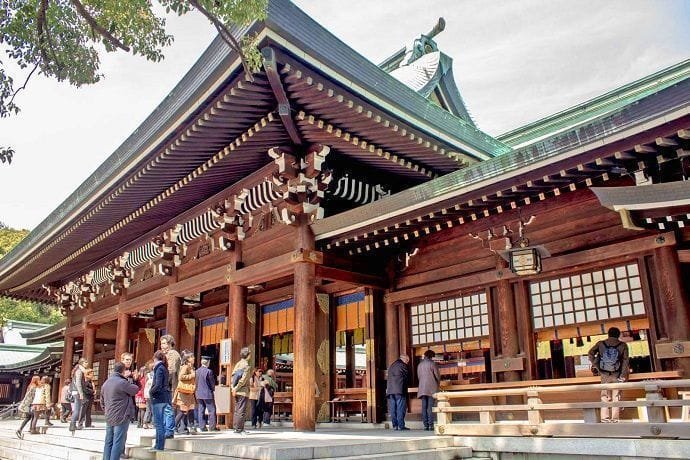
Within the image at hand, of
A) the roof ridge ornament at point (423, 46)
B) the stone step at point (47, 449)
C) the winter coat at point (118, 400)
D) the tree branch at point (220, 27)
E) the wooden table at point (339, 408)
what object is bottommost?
the stone step at point (47, 449)

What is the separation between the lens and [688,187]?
19.4 ft

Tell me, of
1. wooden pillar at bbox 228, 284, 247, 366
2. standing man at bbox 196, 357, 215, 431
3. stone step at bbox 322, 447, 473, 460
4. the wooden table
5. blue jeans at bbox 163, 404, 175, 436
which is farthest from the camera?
the wooden table

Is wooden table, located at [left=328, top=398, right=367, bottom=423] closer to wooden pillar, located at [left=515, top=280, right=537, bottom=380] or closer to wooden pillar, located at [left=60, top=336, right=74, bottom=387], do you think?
wooden pillar, located at [left=515, top=280, right=537, bottom=380]

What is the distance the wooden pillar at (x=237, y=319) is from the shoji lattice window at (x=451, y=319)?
3.49 meters

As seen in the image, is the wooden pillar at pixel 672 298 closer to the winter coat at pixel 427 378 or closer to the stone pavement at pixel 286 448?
the stone pavement at pixel 286 448

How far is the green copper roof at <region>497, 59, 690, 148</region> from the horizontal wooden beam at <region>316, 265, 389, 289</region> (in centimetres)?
694

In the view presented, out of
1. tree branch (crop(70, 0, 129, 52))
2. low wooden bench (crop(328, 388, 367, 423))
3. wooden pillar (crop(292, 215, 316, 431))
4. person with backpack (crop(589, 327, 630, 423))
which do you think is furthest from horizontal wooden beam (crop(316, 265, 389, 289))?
tree branch (crop(70, 0, 129, 52))

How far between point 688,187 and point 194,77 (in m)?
7.21

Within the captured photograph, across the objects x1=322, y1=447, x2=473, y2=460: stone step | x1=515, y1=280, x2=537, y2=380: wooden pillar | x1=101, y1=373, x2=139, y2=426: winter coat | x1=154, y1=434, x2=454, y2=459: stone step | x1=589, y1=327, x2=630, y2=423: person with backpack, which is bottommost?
x1=322, y1=447, x2=473, y2=460: stone step

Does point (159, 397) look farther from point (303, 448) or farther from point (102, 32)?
point (102, 32)

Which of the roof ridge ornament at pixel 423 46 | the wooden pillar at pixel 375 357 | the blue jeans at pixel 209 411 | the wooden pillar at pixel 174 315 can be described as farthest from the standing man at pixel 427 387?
the roof ridge ornament at pixel 423 46

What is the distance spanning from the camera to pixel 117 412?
7027 millimetres

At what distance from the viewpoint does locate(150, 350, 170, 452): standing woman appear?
24.4 feet

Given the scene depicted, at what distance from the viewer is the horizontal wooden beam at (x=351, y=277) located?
10766 millimetres
